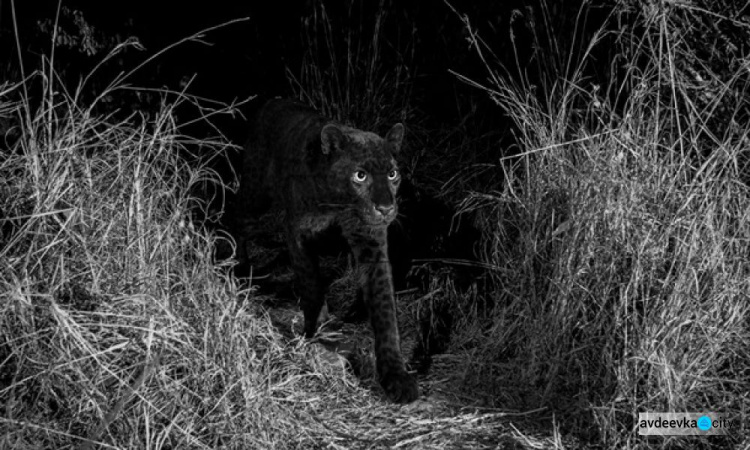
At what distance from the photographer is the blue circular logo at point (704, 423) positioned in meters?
3.60

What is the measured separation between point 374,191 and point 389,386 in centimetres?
101

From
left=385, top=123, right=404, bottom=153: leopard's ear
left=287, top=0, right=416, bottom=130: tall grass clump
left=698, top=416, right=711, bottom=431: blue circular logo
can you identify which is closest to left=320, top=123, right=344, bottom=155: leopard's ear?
left=385, top=123, right=404, bottom=153: leopard's ear

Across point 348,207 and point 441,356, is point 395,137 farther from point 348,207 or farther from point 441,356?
point 441,356

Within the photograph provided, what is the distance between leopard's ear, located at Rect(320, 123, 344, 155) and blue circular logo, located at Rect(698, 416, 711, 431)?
2225 millimetres

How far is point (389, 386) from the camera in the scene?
4.29 meters

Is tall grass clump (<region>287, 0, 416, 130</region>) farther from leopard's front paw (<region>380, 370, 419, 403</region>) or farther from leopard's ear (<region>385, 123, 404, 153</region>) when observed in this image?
leopard's front paw (<region>380, 370, 419, 403</region>)

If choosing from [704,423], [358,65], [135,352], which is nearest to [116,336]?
[135,352]

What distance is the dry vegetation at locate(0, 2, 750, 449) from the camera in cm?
330

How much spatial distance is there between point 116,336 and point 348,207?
1645 millimetres

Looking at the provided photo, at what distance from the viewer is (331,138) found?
4727 millimetres

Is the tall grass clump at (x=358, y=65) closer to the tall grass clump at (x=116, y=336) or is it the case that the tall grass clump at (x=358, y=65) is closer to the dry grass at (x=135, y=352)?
the dry grass at (x=135, y=352)

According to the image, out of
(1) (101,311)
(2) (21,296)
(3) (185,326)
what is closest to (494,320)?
(3) (185,326)

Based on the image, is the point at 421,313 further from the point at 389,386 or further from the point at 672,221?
the point at 672,221

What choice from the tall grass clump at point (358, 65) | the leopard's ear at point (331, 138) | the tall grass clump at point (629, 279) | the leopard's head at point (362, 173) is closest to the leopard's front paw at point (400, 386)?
the tall grass clump at point (629, 279)
